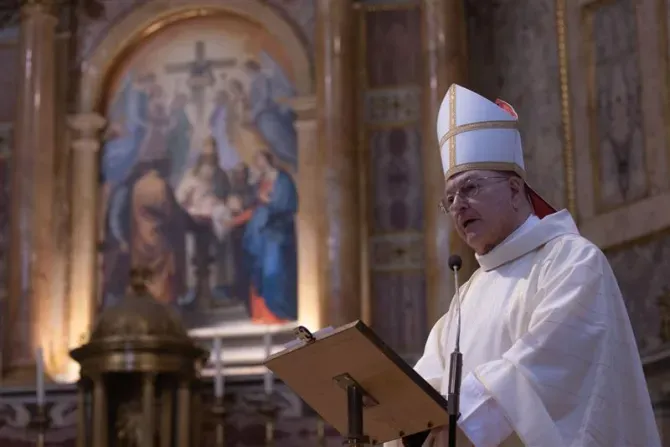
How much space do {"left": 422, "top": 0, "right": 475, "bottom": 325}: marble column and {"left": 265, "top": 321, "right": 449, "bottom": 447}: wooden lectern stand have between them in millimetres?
4384

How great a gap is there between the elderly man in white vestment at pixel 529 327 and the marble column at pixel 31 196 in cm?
499

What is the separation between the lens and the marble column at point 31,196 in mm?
8250

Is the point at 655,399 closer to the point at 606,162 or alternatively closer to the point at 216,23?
the point at 606,162

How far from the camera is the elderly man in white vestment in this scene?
10.5 feet

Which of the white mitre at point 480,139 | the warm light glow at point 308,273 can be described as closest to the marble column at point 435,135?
the warm light glow at point 308,273

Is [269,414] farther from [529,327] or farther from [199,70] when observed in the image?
[529,327]

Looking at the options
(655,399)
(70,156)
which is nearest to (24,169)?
(70,156)

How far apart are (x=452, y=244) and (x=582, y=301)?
4601mm

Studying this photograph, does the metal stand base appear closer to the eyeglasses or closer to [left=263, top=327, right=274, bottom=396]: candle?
the eyeglasses

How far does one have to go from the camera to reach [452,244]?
7.88 meters

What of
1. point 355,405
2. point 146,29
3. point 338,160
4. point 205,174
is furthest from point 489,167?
point 146,29

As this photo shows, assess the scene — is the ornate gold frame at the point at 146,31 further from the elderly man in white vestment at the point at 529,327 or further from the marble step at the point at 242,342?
the elderly man in white vestment at the point at 529,327

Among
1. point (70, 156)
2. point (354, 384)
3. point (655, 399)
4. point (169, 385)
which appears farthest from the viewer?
point (70, 156)

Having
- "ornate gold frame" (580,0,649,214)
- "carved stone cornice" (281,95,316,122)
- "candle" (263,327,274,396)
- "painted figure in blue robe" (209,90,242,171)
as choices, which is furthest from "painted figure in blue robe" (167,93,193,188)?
"ornate gold frame" (580,0,649,214)
